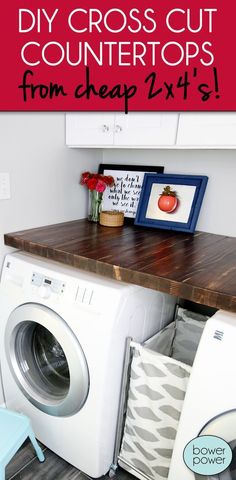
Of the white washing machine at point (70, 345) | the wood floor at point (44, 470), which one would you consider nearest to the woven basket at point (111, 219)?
the white washing machine at point (70, 345)

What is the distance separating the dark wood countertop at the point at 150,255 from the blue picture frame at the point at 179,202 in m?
0.06

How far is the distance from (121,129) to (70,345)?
3.25 feet

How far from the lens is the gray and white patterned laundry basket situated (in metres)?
1.15

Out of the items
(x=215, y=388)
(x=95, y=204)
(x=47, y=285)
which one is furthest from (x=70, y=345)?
(x=95, y=204)

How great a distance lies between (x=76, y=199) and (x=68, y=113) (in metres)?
0.47

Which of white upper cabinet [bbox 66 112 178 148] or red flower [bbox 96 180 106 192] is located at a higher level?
white upper cabinet [bbox 66 112 178 148]

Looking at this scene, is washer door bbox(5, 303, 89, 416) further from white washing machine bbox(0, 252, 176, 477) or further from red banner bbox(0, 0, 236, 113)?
red banner bbox(0, 0, 236, 113)

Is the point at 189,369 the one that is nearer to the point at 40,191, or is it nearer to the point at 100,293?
the point at 100,293

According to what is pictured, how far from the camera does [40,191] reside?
5.31 ft

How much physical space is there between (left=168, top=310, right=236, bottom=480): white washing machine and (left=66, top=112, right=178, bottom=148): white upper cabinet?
2.66 ft

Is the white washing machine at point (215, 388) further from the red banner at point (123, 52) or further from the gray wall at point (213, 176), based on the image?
the red banner at point (123, 52)

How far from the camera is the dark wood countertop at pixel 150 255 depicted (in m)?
1.00

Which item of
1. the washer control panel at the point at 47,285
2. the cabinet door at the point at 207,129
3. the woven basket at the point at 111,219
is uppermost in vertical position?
the cabinet door at the point at 207,129

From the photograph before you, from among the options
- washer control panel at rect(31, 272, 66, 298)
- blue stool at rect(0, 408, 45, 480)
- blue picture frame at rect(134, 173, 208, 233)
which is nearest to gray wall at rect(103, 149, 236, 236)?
blue picture frame at rect(134, 173, 208, 233)
